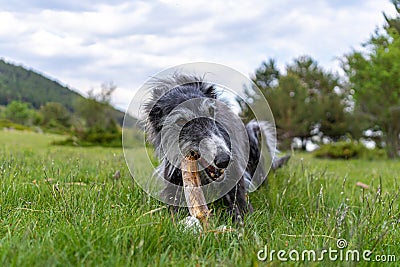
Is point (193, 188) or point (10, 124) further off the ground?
point (10, 124)

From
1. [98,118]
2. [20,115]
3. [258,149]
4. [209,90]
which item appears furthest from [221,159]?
[20,115]

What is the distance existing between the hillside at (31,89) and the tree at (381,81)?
899 cm

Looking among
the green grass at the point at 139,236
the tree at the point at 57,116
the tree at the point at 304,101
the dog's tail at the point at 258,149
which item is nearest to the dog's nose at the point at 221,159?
the green grass at the point at 139,236

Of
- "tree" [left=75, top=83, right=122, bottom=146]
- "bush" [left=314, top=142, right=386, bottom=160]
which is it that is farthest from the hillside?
"bush" [left=314, top=142, right=386, bottom=160]

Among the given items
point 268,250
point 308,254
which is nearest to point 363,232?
point 308,254

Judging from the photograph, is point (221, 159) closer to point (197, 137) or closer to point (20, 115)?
point (197, 137)

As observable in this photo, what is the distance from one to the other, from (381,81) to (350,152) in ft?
10.5

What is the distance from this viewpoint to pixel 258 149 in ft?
17.2

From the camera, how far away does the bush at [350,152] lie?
15520 mm

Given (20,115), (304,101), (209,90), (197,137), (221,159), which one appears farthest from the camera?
(20,115)

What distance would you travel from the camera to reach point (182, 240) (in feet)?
7.18

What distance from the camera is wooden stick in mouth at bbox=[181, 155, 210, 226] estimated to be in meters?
2.77

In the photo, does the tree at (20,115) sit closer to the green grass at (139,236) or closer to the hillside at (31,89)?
the hillside at (31,89)

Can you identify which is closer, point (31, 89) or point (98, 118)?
point (31, 89)
